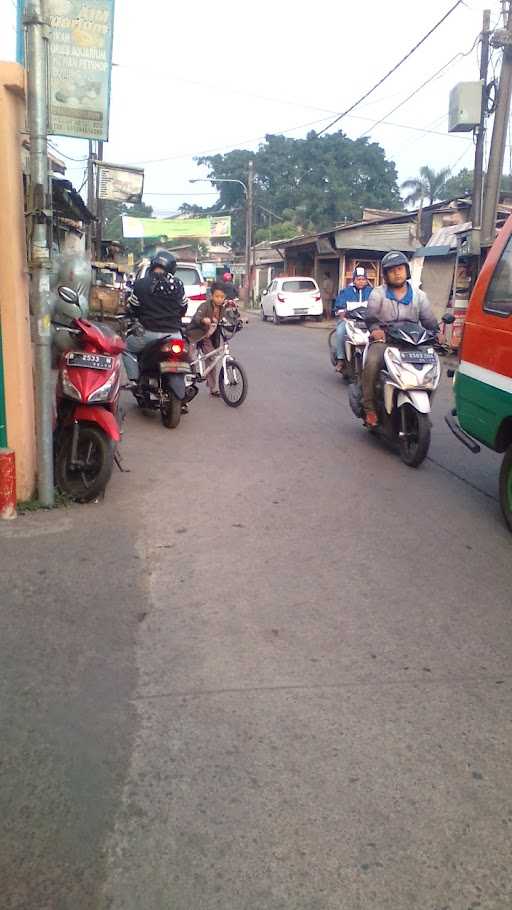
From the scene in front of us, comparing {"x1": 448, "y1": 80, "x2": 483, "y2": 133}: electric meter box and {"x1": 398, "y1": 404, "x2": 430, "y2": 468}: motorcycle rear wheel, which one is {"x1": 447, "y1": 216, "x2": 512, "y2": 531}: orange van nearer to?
{"x1": 398, "y1": 404, "x2": 430, "y2": 468}: motorcycle rear wheel

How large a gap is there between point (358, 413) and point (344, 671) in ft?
16.3

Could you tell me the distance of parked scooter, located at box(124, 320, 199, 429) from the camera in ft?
27.4

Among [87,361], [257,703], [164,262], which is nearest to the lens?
[257,703]

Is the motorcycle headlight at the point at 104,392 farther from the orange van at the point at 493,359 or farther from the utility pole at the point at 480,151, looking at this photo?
the utility pole at the point at 480,151

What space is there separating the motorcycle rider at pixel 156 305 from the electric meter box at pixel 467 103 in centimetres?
972

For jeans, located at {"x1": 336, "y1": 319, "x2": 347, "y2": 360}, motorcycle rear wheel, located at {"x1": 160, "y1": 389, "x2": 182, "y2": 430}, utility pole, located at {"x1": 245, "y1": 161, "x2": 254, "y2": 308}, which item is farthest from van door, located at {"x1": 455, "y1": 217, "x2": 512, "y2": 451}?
utility pole, located at {"x1": 245, "y1": 161, "x2": 254, "y2": 308}

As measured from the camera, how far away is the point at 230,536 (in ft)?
17.4

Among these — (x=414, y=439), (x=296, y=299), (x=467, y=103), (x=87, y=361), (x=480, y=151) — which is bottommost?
(x=296, y=299)

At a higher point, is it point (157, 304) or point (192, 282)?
point (157, 304)

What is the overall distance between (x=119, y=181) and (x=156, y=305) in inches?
479

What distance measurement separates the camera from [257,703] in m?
3.29

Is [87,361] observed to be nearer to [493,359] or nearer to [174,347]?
[174,347]

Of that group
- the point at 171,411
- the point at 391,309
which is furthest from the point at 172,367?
the point at 391,309

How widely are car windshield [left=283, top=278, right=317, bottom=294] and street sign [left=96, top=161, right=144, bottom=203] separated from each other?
9.33 meters
